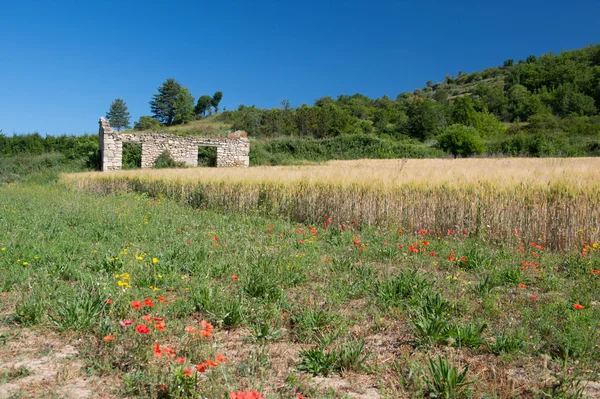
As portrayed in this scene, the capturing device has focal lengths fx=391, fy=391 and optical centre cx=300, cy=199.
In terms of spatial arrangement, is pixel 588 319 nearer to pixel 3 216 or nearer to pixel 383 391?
pixel 383 391

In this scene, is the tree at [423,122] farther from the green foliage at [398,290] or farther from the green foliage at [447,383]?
the green foliage at [447,383]

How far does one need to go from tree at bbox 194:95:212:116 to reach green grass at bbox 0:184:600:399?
73482 millimetres

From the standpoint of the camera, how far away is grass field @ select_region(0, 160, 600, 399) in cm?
260

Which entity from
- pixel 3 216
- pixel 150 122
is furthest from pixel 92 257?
pixel 150 122

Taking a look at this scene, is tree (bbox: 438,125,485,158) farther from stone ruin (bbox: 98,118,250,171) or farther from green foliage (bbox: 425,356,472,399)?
green foliage (bbox: 425,356,472,399)

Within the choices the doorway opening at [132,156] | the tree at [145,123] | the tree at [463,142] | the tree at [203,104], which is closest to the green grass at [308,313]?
the doorway opening at [132,156]

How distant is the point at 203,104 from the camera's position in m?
77.4

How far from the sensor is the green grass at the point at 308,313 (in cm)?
267

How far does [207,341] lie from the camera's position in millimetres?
3139

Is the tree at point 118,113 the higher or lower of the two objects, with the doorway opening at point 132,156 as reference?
higher

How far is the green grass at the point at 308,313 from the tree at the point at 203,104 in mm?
73482

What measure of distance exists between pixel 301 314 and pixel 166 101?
243ft

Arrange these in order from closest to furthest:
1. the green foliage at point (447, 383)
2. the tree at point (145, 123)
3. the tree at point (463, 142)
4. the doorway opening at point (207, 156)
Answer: the green foliage at point (447, 383) < the doorway opening at point (207, 156) < the tree at point (463, 142) < the tree at point (145, 123)

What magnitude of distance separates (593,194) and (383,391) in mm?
5849
